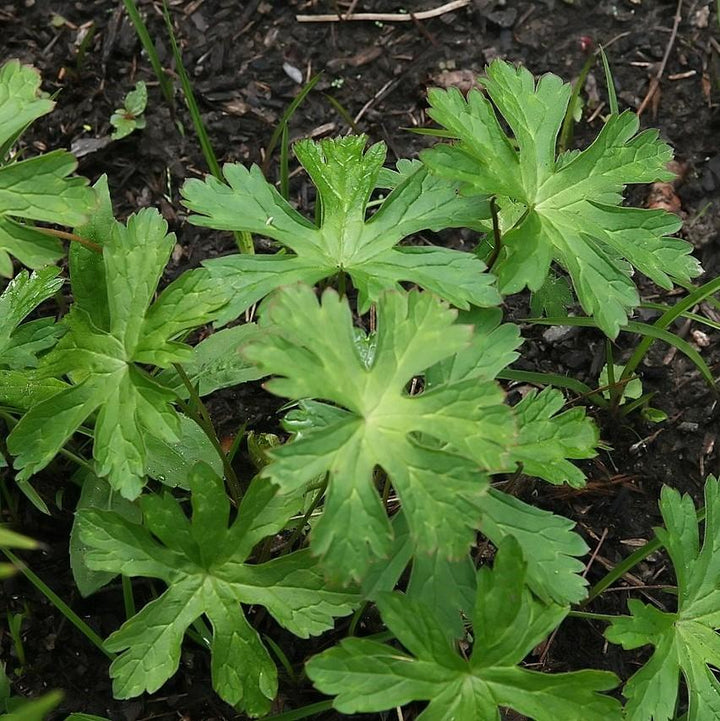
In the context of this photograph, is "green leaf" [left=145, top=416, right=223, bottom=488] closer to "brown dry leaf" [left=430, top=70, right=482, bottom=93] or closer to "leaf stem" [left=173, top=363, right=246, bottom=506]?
"leaf stem" [left=173, top=363, right=246, bottom=506]

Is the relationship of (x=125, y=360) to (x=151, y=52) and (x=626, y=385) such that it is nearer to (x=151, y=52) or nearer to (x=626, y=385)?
(x=151, y=52)

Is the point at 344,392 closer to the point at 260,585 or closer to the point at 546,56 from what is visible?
the point at 260,585

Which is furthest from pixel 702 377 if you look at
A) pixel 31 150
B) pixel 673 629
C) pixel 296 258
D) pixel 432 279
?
pixel 31 150

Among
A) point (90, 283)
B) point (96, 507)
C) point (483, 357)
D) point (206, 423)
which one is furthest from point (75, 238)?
point (483, 357)

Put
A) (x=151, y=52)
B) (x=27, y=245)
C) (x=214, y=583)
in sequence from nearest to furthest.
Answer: (x=27, y=245) → (x=214, y=583) → (x=151, y=52)

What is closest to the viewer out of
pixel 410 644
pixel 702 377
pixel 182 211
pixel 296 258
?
pixel 410 644

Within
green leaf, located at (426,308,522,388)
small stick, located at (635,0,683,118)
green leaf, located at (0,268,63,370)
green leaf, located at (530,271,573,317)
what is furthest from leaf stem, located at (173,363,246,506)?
small stick, located at (635,0,683,118)

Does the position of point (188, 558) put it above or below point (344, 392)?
below
